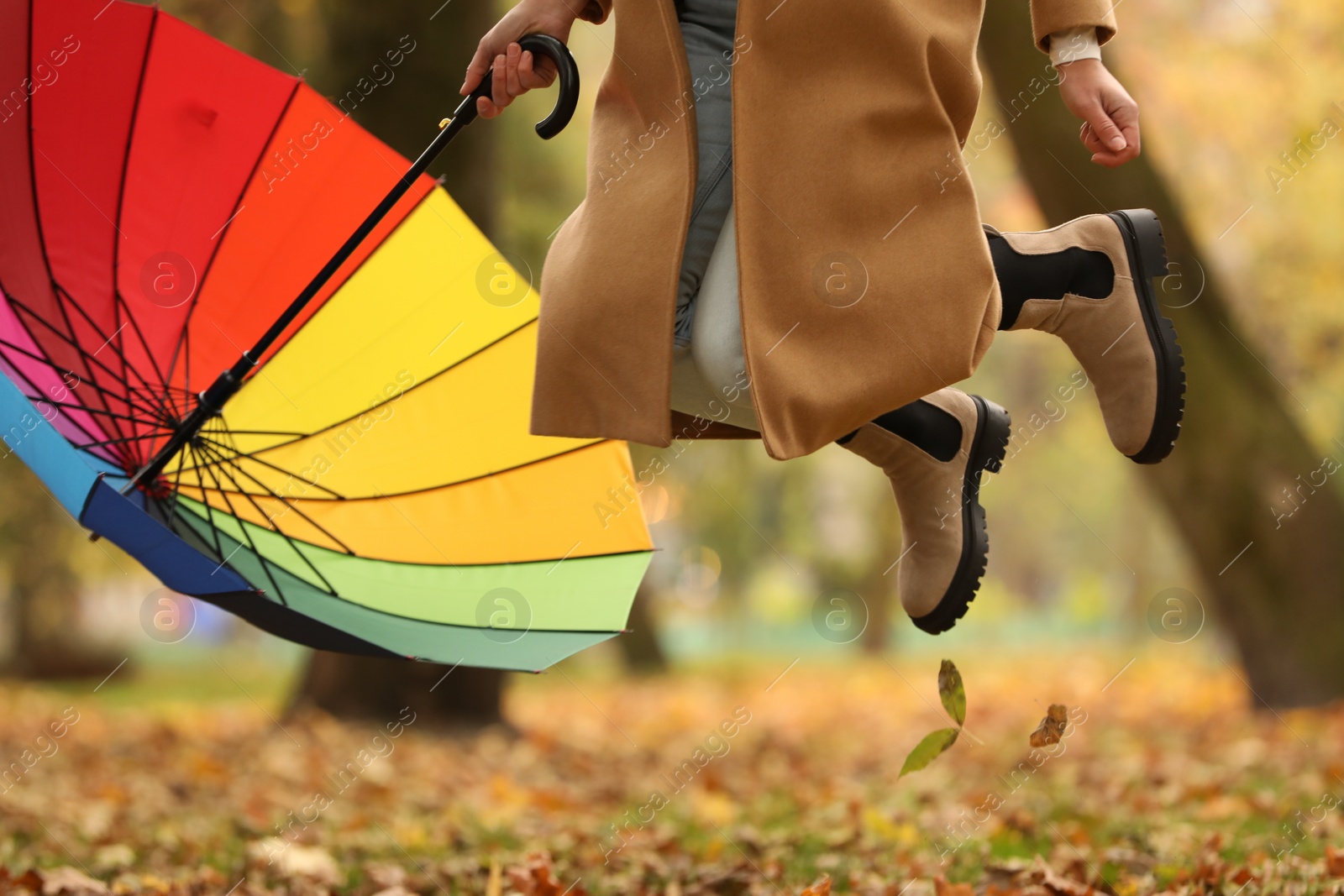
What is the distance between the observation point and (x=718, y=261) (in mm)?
2064

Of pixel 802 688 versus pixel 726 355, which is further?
pixel 802 688

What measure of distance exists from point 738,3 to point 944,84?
40cm

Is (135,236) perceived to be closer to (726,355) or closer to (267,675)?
(726,355)

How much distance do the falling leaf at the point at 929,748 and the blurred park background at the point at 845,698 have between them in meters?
0.60

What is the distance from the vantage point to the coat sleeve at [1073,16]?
83.3 inches

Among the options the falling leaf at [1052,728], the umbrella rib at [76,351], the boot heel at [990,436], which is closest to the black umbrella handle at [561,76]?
the boot heel at [990,436]

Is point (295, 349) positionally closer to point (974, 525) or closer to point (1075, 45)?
point (974, 525)

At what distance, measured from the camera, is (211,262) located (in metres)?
3.36

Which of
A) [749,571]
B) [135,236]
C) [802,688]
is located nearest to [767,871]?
[135,236]

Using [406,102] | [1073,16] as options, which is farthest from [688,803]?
[406,102]

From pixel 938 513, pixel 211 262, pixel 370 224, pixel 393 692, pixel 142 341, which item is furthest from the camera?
pixel 393 692

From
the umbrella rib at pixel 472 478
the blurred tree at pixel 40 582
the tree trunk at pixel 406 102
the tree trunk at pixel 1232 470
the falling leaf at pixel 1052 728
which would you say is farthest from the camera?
the blurred tree at pixel 40 582

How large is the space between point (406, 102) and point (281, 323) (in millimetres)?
4304

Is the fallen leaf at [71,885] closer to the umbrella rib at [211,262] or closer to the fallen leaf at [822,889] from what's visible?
the umbrella rib at [211,262]
